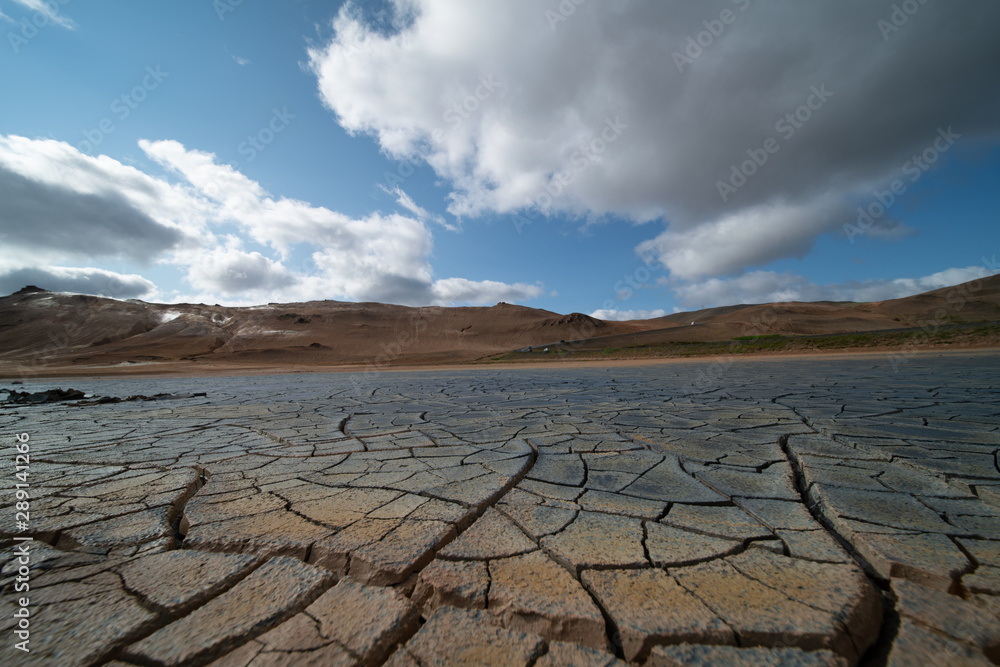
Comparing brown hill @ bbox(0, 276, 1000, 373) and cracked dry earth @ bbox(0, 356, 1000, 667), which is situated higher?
brown hill @ bbox(0, 276, 1000, 373)

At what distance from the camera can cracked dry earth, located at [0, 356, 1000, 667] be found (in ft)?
3.08

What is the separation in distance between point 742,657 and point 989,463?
240cm

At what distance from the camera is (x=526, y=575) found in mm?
1189

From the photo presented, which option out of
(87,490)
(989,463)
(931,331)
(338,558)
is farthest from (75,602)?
(931,331)

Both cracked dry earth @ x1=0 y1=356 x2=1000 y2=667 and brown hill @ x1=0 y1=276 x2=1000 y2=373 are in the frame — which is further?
brown hill @ x1=0 y1=276 x2=1000 y2=373

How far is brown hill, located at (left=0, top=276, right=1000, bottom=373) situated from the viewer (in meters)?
26.7

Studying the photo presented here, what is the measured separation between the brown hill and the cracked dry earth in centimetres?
2058

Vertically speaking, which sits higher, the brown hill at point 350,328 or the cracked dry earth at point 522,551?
the brown hill at point 350,328

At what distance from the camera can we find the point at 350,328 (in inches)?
1452

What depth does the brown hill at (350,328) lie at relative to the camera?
26.7m

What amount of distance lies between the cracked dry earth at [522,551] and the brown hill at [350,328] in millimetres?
20585

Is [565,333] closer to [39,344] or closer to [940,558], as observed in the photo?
[940,558]

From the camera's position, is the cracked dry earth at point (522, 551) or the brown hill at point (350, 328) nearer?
the cracked dry earth at point (522, 551)

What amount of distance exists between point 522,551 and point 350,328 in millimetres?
38377
